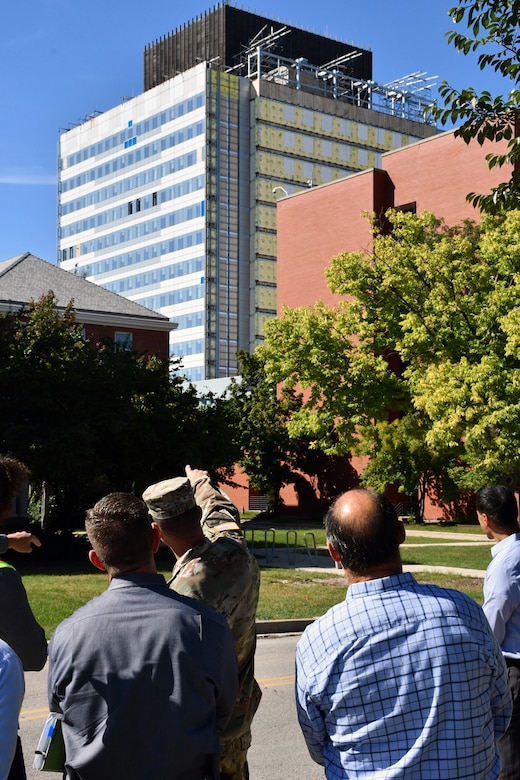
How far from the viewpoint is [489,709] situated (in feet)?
9.48

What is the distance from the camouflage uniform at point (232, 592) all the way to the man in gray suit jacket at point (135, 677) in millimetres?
610

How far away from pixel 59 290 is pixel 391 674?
Result: 135 ft

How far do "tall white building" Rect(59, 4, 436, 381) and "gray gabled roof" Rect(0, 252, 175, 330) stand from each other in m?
46.6

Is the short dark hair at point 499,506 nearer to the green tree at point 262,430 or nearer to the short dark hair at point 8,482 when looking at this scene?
the short dark hair at point 8,482

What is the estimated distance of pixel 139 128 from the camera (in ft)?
325

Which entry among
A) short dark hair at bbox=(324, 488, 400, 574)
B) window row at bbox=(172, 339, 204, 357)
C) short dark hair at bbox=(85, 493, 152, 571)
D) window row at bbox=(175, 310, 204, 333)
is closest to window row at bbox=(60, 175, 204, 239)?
window row at bbox=(175, 310, 204, 333)

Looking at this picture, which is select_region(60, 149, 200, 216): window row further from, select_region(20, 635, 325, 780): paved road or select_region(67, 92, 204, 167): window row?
select_region(20, 635, 325, 780): paved road

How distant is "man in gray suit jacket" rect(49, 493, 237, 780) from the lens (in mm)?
2896

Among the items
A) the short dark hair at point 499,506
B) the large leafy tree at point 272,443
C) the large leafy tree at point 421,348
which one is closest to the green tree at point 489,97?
the short dark hair at point 499,506

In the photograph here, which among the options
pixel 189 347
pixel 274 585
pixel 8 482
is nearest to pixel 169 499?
pixel 8 482

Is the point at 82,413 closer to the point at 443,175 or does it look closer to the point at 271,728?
the point at 271,728

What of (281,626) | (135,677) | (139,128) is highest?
(139,128)

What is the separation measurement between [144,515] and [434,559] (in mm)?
22073

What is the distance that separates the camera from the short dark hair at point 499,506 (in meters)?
4.91
